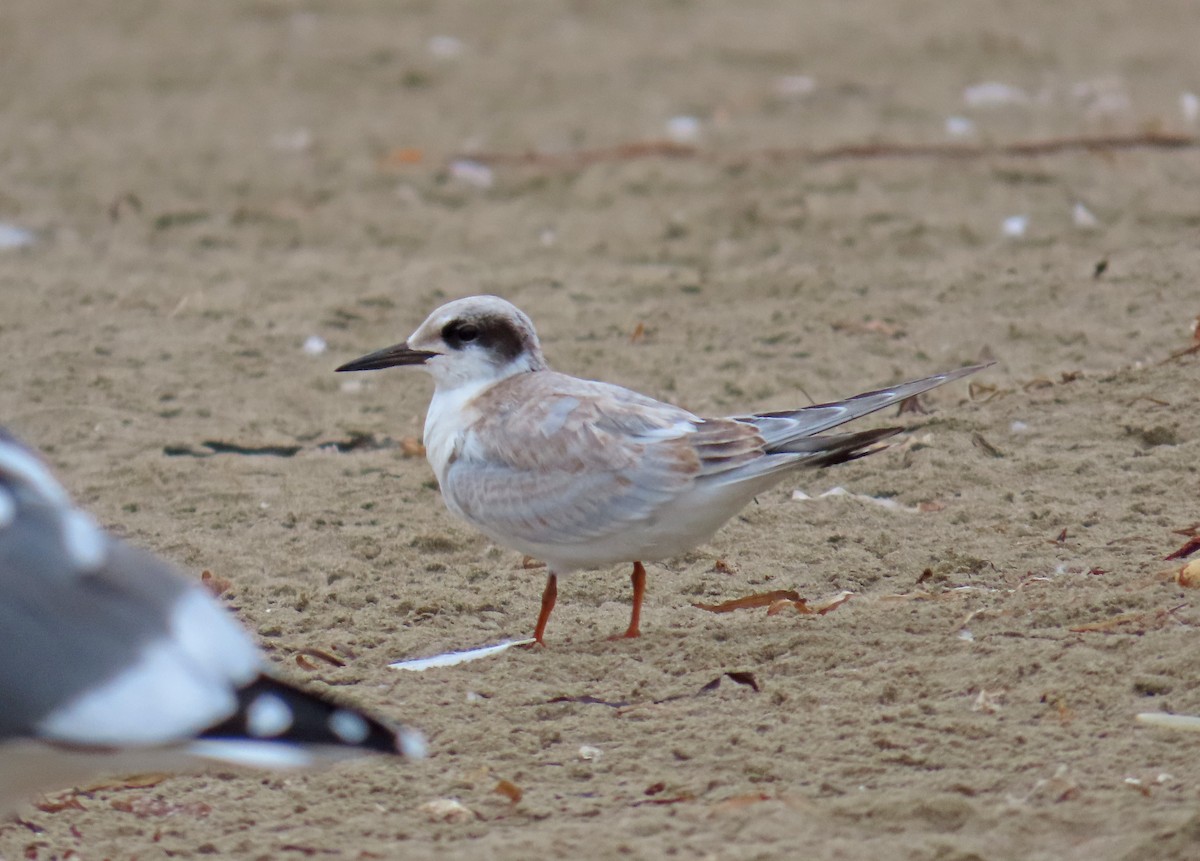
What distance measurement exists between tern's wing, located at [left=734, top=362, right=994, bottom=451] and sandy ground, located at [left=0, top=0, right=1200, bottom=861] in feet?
1.51

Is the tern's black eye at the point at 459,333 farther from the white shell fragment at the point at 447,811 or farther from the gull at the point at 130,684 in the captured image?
the gull at the point at 130,684

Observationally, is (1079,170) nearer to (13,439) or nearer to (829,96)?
(829,96)

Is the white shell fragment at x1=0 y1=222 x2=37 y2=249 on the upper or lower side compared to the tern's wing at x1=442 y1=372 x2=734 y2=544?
upper

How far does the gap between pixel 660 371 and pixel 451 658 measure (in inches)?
94.6

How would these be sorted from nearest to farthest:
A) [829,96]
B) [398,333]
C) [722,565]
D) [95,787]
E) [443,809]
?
[443,809]
[95,787]
[722,565]
[398,333]
[829,96]

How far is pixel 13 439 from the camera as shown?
2.66 metres

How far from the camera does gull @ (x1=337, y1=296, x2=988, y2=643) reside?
412 cm

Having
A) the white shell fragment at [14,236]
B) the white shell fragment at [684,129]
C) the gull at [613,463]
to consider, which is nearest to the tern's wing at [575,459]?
the gull at [613,463]

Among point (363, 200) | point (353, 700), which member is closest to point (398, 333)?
point (363, 200)

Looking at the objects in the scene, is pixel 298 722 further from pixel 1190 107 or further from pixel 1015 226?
pixel 1190 107

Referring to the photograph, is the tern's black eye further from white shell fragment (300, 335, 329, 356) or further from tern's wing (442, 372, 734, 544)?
white shell fragment (300, 335, 329, 356)

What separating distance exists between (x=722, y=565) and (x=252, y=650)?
2.50 meters

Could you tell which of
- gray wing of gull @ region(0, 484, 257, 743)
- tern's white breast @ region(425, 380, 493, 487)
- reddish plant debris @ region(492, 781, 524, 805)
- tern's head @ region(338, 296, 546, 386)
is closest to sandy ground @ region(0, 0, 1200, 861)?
reddish plant debris @ region(492, 781, 524, 805)

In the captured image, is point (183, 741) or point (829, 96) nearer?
point (183, 741)
